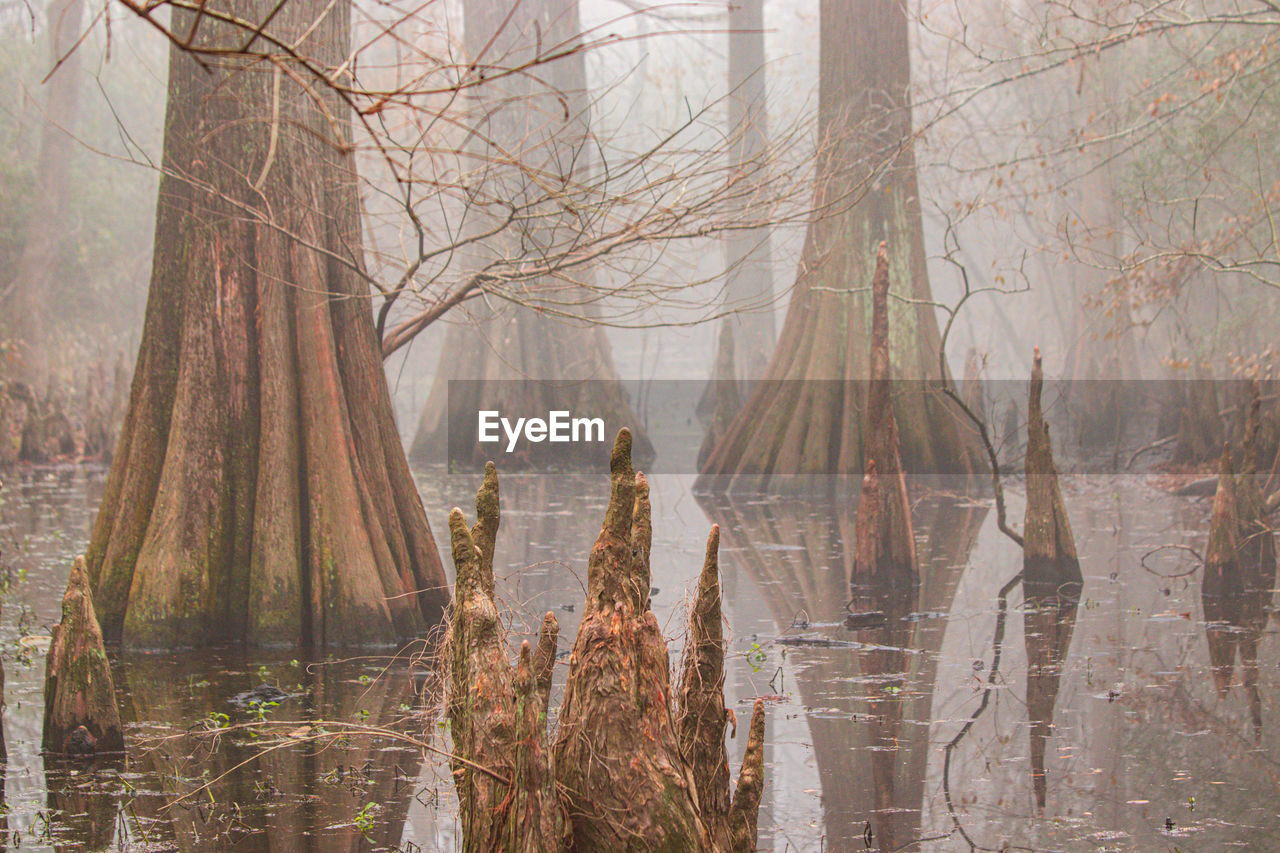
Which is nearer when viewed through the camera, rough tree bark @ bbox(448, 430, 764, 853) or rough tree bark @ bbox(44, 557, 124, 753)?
rough tree bark @ bbox(448, 430, 764, 853)

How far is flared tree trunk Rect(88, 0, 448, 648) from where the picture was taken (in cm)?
748

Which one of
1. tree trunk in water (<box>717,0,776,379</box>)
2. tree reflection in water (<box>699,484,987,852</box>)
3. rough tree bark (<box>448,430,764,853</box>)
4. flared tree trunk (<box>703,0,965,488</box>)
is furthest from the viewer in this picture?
tree trunk in water (<box>717,0,776,379</box>)

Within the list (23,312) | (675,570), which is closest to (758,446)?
(675,570)

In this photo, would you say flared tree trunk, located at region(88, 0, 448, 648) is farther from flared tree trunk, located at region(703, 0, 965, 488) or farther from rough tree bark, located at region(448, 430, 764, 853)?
flared tree trunk, located at region(703, 0, 965, 488)

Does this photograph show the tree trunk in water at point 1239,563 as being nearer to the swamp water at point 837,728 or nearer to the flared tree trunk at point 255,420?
the swamp water at point 837,728

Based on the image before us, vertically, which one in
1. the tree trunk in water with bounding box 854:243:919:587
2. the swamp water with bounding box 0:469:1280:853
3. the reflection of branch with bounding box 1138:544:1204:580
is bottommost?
the swamp water with bounding box 0:469:1280:853

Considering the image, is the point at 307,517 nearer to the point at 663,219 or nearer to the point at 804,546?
the point at 663,219

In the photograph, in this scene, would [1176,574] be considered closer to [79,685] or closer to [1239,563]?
[1239,563]

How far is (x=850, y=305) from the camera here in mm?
14414

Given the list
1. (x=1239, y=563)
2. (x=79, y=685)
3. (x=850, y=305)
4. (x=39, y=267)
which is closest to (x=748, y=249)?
(x=850, y=305)

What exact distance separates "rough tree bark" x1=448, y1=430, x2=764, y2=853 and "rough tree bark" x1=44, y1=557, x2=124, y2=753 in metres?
2.24

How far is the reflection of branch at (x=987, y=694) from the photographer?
187 inches

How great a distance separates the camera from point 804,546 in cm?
1109

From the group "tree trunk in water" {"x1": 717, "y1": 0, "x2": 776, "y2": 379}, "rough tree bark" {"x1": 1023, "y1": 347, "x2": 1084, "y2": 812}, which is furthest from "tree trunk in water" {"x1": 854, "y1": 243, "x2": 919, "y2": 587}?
"tree trunk in water" {"x1": 717, "y1": 0, "x2": 776, "y2": 379}
